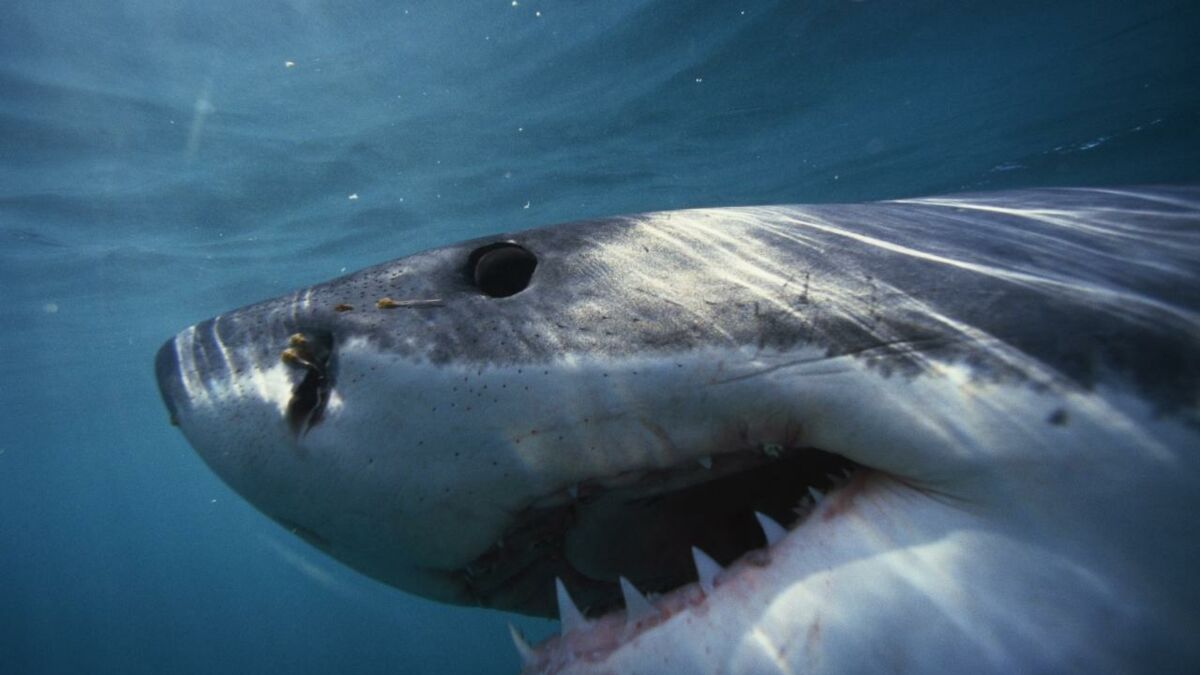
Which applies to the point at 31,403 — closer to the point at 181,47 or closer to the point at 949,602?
the point at 181,47

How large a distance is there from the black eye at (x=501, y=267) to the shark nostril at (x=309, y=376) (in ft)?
1.26

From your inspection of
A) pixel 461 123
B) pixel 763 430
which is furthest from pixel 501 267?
pixel 461 123

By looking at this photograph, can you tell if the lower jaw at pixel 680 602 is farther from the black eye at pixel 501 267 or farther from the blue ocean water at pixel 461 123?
the blue ocean water at pixel 461 123

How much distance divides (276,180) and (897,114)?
15.2 meters

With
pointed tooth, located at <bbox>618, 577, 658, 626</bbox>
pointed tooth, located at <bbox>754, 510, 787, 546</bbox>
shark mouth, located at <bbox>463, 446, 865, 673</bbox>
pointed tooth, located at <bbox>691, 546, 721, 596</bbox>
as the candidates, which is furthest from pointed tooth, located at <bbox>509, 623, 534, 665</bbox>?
pointed tooth, located at <bbox>754, 510, 787, 546</bbox>

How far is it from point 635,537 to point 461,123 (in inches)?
499

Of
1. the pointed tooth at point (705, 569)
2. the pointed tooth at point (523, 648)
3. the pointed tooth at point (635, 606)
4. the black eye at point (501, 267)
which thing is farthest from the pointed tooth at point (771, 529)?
the black eye at point (501, 267)

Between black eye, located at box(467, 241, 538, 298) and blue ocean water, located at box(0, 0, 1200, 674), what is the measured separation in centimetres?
941

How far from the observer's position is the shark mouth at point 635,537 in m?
1.20

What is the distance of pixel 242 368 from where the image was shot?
1.41 m

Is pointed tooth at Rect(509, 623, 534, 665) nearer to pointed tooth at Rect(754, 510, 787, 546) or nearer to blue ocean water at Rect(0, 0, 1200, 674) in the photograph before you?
pointed tooth at Rect(754, 510, 787, 546)

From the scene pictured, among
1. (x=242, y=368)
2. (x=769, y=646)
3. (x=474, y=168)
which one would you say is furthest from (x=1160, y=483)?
(x=474, y=168)

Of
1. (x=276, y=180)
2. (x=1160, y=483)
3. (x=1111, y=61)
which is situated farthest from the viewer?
(x=1111, y=61)

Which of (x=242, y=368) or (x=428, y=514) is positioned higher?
(x=242, y=368)
